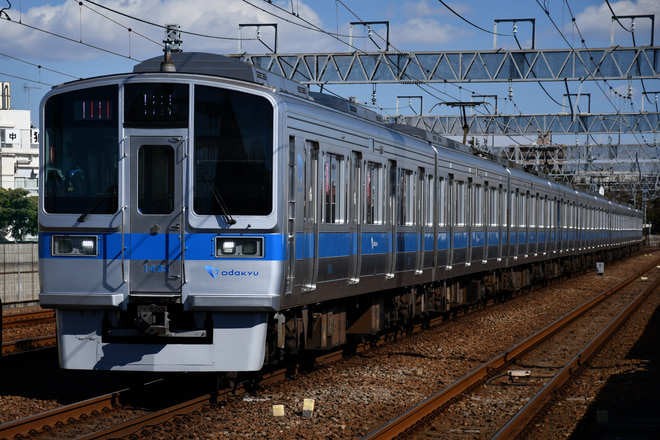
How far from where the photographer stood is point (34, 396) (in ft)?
32.4

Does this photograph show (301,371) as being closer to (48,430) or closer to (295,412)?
(295,412)

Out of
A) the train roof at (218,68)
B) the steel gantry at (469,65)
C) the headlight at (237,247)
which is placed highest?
the steel gantry at (469,65)

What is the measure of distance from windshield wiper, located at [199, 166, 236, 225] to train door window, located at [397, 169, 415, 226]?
5080mm

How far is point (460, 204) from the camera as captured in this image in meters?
17.8

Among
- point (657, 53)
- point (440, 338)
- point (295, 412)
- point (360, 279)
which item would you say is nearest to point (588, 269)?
point (657, 53)

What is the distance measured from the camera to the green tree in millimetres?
44312

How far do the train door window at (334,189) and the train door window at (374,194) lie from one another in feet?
2.86

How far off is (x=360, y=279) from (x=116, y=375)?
3.12 m

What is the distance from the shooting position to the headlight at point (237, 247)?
8.77 meters

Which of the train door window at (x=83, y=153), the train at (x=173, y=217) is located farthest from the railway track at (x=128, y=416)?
the train door window at (x=83, y=153)

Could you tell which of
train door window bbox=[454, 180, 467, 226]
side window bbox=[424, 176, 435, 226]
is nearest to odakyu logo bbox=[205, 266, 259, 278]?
side window bbox=[424, 176, 435, 226]

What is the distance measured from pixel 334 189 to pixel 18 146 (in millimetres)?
64906

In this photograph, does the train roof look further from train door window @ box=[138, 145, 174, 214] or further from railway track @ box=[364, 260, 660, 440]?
railway track @ box=[364, 260, 660, 440]

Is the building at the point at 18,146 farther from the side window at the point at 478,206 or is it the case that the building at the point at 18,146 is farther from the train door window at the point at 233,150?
the train door window at the point at 233,150
